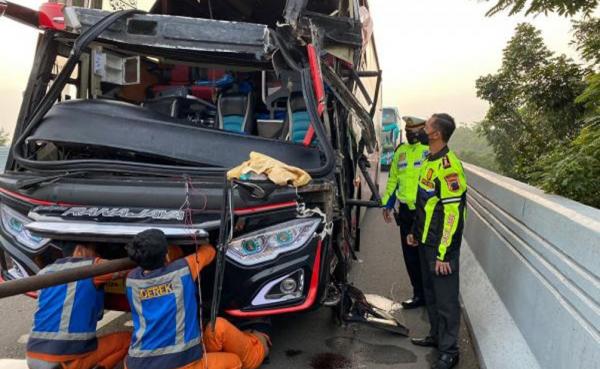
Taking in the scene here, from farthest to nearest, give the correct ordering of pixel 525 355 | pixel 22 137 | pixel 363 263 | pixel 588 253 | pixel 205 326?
1. pixel 363 263
2. pixel 22 137
3. pixel 205 326
4. pixel 525 355
5. pixel 588 253

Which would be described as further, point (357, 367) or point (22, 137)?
point (22, 137)

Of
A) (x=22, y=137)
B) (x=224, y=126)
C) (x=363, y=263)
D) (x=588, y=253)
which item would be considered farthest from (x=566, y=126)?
(x=22, y=137)

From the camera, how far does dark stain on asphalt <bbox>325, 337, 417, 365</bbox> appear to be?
351 centimetres

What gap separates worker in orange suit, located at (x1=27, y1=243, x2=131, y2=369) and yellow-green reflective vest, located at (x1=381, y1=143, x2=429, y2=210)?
263cm

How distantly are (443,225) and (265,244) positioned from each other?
3.84 feet

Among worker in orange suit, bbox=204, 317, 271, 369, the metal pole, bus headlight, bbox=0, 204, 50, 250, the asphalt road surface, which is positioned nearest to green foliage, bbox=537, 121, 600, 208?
the asphalt road surface

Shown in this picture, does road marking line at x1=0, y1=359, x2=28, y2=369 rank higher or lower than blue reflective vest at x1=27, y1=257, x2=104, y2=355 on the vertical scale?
lower

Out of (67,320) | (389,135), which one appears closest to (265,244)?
(67,320)

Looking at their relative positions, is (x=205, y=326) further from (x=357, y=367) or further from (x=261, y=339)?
(x=357, y=367)

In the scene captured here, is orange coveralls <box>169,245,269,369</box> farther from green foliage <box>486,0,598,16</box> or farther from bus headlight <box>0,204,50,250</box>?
green foliage <box>486,0,598,16</box>

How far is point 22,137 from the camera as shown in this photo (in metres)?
3.63

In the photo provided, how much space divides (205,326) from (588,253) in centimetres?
209

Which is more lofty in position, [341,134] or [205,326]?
[341,134]

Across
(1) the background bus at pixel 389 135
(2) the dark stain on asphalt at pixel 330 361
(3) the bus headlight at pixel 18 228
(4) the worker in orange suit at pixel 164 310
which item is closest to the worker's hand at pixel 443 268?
(2) the dark stain on asphalt at pixel 330 361
